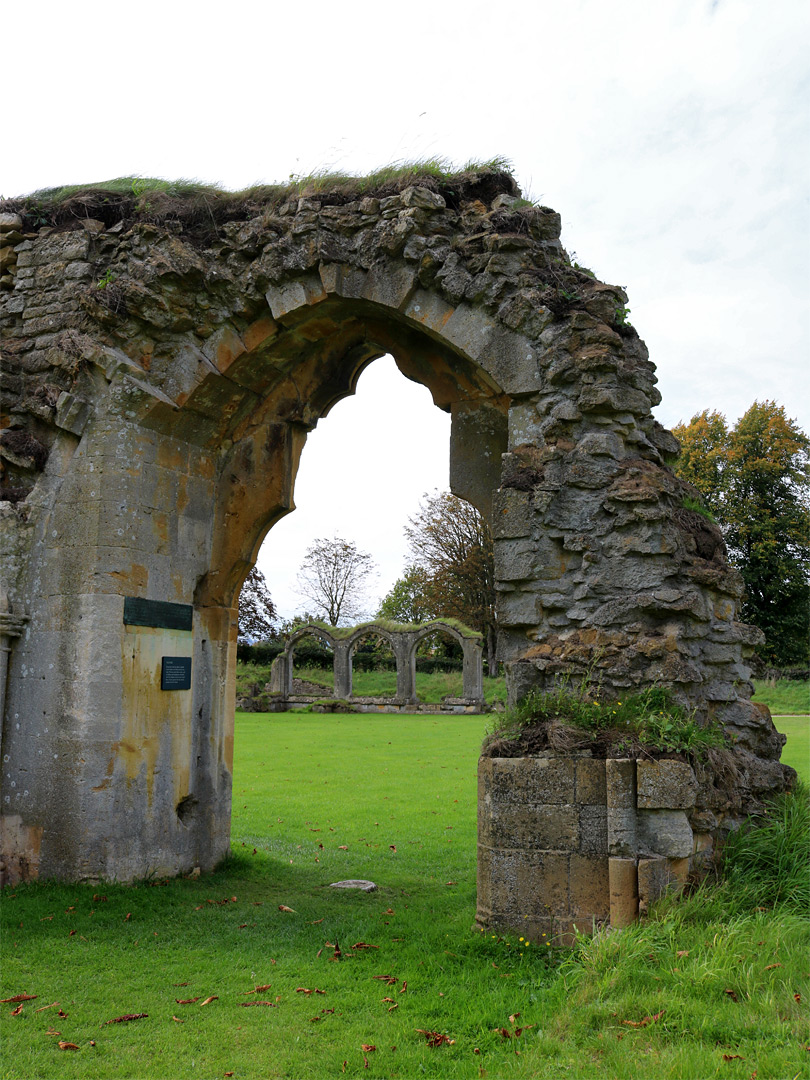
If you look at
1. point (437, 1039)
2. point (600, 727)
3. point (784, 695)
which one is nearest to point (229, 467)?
point (600, 727)

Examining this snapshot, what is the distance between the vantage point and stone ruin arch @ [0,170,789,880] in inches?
226

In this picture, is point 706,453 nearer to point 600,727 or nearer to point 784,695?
point 784,695

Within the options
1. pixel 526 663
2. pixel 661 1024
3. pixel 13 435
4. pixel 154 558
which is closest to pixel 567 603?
pixel 526 663

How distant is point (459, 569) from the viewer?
36.8 meters

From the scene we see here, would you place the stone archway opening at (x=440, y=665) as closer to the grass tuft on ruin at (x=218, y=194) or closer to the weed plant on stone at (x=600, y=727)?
the grass tuft on ruin at (x=218, y=194)

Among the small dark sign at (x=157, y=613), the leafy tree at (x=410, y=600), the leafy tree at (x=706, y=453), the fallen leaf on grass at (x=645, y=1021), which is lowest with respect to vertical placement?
the fallen leaf on grass at (x=645, y=1021)

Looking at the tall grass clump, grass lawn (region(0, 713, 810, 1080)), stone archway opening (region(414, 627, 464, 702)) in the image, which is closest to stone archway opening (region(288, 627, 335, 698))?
stone archway opening (region(414, 627, 464, 702))

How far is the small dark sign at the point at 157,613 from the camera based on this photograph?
6.83m

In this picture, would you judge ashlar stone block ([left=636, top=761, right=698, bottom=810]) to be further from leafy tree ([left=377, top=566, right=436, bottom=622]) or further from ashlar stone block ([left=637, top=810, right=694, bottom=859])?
leafy tree ([left=377, top=566, right=436, bottom=622])

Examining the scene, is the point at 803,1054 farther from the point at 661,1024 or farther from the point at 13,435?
the point at 13,435

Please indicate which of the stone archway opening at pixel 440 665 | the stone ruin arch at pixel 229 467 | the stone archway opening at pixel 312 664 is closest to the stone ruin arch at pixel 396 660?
the stone archway opening at pixel 312 664

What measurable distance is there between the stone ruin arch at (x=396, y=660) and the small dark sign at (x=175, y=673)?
2045 cm

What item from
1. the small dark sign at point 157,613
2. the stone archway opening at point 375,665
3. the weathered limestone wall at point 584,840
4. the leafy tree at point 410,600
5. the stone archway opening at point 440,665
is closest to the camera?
the weathered limestone wall at point 584,840

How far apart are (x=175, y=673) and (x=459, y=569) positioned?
98.1 feet
